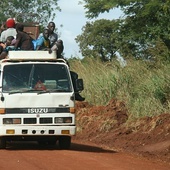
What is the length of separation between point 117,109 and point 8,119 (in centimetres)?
784

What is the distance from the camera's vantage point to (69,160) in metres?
15.3

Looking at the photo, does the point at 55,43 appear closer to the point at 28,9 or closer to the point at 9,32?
the point at 9,32

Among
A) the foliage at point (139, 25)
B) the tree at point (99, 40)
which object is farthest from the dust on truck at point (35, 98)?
the tree at point (99, 40)

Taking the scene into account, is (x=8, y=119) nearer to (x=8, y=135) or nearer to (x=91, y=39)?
(x=8, y=135)

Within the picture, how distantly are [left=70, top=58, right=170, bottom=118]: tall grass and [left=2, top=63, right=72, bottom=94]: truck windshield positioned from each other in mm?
5033

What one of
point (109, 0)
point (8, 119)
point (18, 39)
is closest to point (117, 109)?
point (18, 39)

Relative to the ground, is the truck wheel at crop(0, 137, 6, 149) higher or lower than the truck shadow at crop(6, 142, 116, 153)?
higher

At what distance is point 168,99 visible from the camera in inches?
859

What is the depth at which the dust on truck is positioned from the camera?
55.0 feet

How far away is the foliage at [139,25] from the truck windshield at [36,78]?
28.3 ft

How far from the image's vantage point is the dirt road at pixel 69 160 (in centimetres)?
1428

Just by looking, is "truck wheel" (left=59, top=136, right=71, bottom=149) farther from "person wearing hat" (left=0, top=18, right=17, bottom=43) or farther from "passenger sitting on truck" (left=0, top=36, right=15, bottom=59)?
"person wearing hat" (left=0, top=18, right=17, bottom=43)

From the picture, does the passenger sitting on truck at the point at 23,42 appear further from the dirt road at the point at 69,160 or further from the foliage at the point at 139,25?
the foliage at the point at 139,25

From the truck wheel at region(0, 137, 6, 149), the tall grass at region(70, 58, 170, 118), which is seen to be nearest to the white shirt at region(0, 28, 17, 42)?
the truck wheel at region(0, 137, 6, 149)
